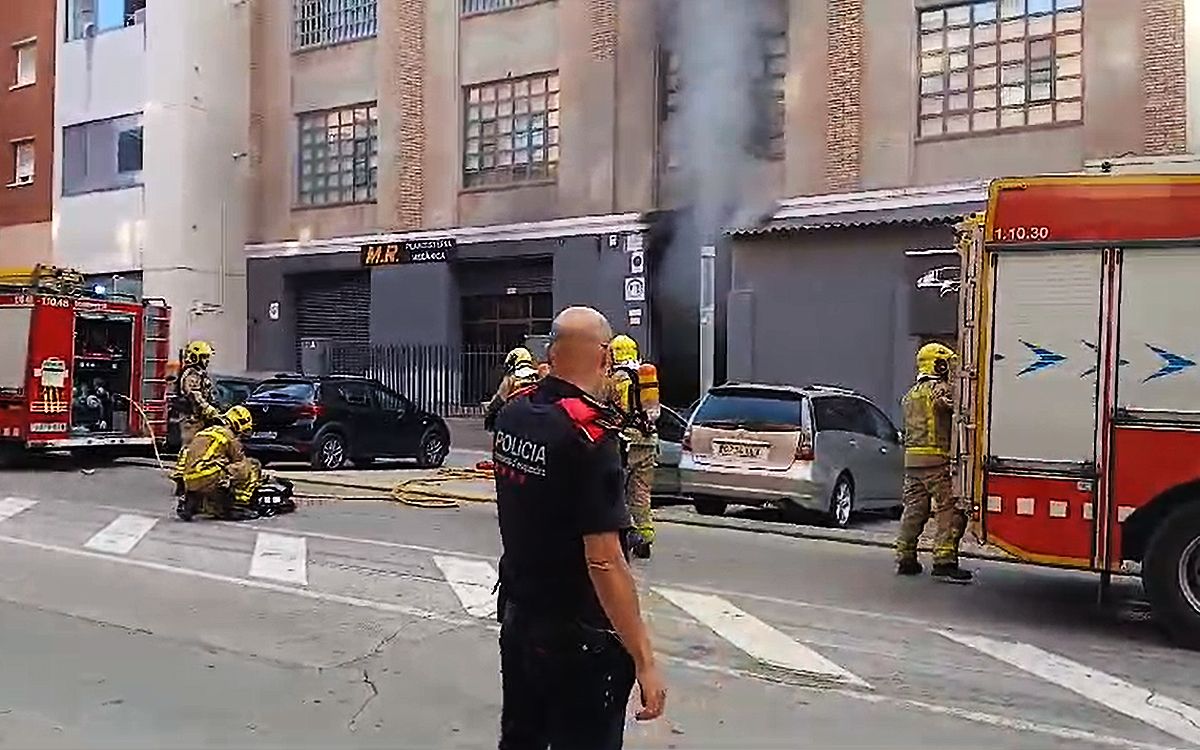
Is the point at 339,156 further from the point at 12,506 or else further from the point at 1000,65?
the point at 12,506

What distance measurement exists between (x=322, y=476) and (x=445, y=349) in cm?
782

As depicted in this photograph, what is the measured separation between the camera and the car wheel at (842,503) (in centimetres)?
1376

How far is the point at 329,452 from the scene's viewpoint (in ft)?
64.6

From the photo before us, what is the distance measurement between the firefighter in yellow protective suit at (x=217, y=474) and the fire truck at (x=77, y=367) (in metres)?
6.00

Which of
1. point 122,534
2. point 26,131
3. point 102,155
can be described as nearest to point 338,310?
point 102,155

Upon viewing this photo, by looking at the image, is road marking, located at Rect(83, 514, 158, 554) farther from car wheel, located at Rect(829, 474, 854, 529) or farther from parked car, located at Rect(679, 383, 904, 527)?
car wheel, located at Rect(829, 474, 854, 529)

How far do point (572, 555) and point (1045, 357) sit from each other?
556cm

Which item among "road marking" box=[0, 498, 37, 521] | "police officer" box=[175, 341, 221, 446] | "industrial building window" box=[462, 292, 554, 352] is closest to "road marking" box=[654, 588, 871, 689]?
"police officer" box=[175, 341, 221, 446]

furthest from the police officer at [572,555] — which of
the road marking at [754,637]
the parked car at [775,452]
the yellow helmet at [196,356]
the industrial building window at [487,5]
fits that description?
the industrial building window at [487,5]

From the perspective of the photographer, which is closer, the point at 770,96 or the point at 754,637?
the point at 754,637

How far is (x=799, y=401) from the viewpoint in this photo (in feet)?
44.8

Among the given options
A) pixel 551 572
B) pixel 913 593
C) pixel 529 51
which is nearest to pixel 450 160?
pixel 529 51

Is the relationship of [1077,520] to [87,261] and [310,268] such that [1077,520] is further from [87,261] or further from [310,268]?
[87,261]

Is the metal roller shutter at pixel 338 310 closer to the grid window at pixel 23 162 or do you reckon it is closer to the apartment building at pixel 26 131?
the apartment building at pixel 26 131
